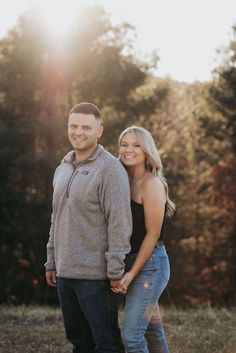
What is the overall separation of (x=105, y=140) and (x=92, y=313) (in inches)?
708

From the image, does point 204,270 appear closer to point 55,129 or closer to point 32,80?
point 55,129

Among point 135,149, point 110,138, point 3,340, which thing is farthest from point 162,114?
point 135,149

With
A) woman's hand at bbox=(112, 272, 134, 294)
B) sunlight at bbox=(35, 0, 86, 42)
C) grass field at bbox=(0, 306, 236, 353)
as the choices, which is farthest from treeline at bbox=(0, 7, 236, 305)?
woman's hand at bbox=(112, 272, 134, 294)

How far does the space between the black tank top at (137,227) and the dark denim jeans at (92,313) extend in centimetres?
32

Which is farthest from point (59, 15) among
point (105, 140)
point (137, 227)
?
point (137, 227)

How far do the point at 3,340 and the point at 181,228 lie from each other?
54.6ft

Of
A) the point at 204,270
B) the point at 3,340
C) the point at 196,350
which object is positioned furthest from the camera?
the point at 204,270

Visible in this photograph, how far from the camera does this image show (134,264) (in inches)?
158

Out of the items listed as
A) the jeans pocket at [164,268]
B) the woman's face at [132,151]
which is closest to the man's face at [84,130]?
the woman's face at [132,151]

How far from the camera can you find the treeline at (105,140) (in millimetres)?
21531

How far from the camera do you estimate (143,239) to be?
4.14 meters

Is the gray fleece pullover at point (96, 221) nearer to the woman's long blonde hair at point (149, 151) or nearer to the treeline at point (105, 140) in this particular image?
the woman's long blonde hair at point (149, 151)

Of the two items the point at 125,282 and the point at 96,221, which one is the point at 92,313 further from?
the point at 96,221

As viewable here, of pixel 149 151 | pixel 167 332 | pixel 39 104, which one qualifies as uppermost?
pixel 39 104
